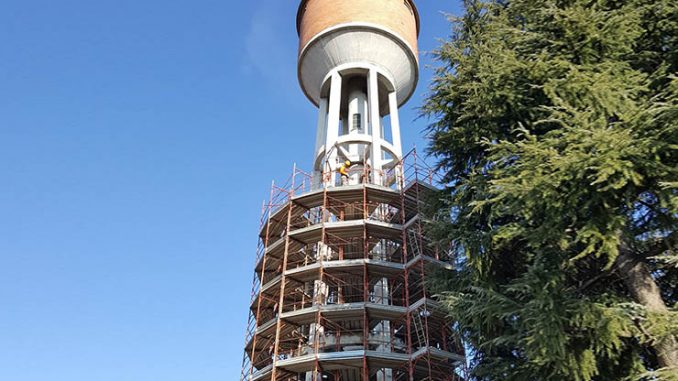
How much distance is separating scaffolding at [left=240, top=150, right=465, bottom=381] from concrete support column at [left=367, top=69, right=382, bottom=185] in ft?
1.58

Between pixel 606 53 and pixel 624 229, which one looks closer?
pixel 624 229

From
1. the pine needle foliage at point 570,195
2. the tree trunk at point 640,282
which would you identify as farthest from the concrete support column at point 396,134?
the tree trunk at point 640,282

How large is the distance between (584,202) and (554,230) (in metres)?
0.68

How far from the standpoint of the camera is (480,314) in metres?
11.5

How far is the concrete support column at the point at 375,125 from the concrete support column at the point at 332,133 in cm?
153

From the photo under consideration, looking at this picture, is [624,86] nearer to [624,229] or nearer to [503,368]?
[624,229]

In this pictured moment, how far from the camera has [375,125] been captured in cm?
2619

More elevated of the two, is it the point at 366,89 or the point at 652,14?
the point at 366,89

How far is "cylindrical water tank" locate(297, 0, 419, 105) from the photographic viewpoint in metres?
27.4

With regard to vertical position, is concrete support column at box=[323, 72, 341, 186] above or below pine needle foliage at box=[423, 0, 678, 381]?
above

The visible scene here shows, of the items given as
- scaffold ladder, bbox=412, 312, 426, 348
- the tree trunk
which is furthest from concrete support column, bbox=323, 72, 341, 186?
the tree trunk

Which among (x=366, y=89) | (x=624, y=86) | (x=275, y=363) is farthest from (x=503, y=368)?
(x=366, y=89)

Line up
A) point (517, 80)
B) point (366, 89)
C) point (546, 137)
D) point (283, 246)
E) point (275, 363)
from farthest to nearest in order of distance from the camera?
1. point (366, 89)
2. point (283, 246)
3. point (275, 363)
4. point (517, 80)
5. point (546, 137)

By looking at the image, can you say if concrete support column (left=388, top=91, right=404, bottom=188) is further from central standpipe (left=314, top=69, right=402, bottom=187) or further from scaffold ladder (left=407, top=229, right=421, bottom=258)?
scaffold ladder (left=407, top=229, right=421, bottom=258)
